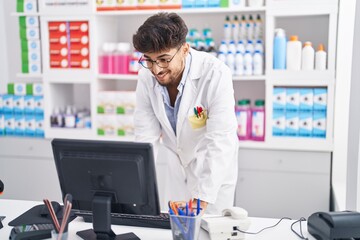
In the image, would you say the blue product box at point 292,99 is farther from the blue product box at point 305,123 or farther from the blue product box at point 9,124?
the blue product box at point 9,124

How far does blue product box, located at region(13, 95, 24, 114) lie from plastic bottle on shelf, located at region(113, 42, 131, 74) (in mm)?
862

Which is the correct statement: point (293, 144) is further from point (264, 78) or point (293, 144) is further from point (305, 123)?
point (264, 78)

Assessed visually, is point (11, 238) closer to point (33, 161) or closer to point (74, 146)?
point (74, 146)

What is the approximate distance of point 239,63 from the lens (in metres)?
3.26

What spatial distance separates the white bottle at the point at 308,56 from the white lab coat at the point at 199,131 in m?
1.15

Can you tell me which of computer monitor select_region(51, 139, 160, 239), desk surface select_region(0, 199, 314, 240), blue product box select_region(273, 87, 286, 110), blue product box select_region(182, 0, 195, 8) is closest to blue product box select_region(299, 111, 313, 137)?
blue product box select_region(273, 87, 286, 110)

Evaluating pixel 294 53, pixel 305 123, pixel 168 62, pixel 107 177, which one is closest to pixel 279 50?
pixel 294 53

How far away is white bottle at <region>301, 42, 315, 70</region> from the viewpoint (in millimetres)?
3115

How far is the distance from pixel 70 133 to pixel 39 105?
0.37 metres

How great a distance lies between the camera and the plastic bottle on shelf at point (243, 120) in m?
3.31

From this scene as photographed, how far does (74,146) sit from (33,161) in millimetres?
2419

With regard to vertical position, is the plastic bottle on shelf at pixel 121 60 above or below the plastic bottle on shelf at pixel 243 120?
above

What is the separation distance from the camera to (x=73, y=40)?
352 cm

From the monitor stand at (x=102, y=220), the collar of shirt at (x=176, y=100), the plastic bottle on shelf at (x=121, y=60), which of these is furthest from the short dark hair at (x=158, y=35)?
the plastic bottle on shelf at (x=121, y=60)
